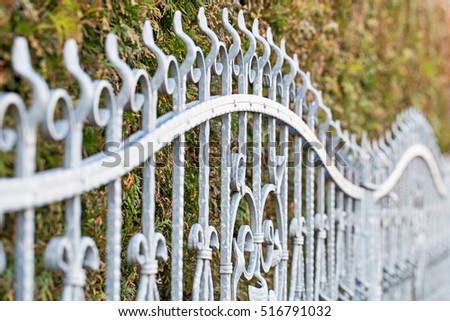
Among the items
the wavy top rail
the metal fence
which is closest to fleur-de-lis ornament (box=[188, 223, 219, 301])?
the metal fence

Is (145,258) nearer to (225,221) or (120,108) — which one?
(120,108)

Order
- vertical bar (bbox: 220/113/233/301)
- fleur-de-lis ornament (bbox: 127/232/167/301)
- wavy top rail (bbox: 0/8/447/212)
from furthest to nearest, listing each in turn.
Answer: vertical bar (bbox: 220/113/233/301)
fleur-de-lis ornament (bbox: 127/232/167/301)
wavy top rail (bbox: 0/8/447/212)

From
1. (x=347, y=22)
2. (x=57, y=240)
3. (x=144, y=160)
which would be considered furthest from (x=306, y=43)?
(x=57, y=240)

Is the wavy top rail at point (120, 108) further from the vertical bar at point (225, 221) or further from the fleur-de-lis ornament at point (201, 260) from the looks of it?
the fleur-de-lis ornament at point (201, 260)

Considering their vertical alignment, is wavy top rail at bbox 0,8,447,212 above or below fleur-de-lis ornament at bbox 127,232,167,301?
above

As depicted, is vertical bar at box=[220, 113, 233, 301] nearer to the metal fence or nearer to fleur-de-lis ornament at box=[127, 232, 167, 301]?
the metal fence

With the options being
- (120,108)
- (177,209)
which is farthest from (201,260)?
(120,108)

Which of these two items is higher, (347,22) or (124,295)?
(347,22)

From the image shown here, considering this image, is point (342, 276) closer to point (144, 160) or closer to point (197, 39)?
point (197, 39)

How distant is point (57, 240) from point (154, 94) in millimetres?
486

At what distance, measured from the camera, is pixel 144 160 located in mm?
1822

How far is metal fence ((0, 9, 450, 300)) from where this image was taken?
1.43 m

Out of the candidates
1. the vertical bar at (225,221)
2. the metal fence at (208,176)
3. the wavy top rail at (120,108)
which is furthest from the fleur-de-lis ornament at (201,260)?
the wavy top rail at (120,108)

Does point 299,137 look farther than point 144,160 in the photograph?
Yes
